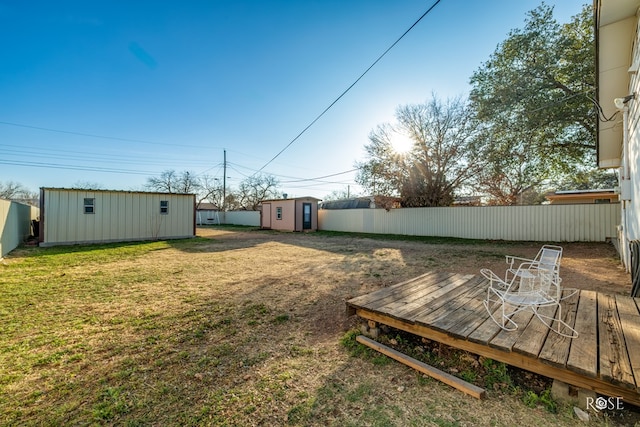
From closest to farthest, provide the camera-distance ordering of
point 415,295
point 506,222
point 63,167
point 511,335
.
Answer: point 511,335 < point 415,295 < point 506,222 < point 63,167

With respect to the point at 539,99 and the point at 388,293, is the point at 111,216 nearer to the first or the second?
the point at 388,293

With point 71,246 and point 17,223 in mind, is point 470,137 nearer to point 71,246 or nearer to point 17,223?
point 71,246

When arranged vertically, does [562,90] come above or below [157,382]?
above

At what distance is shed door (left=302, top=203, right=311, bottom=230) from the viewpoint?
724 inches

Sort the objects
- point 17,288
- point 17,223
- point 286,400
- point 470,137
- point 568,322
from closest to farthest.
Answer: point 286,400
point 568,322
point 17,288
point 17,223
point 470,137

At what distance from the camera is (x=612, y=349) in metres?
1.91

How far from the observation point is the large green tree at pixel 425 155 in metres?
12.8

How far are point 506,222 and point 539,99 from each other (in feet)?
16.9

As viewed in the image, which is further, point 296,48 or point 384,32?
point 296,48

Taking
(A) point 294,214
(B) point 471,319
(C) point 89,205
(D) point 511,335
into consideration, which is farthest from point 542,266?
(A) point 294,214

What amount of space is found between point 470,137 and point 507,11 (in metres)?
7.92

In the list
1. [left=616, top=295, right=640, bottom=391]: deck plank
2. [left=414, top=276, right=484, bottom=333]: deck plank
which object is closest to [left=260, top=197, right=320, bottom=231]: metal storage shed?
[left=414, top=276, right=484, bottom=333]: deck plank

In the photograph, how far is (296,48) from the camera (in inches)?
341

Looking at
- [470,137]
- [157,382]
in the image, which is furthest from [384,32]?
[470,137]
